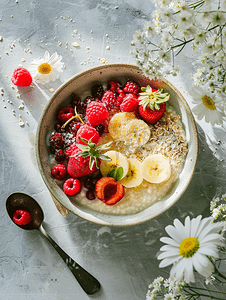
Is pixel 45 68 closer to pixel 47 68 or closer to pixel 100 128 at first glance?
pixel 47 68

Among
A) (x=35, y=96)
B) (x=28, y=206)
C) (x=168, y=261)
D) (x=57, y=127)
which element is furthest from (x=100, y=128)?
(x=168, y=261)

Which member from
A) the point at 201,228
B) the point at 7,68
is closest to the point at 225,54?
the point at 201,228

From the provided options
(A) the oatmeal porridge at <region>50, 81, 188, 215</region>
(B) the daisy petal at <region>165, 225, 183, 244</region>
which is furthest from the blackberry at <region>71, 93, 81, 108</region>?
(B) the daisy petal at <region>165, 225, 183, 244</region>

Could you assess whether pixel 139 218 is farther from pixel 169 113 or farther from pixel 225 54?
pixel 225 54

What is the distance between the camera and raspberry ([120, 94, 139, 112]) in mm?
1123

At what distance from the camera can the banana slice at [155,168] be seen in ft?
3.73

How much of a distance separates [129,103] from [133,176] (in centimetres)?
30

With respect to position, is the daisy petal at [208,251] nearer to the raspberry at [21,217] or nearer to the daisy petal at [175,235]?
the daisy petal at [175,235]

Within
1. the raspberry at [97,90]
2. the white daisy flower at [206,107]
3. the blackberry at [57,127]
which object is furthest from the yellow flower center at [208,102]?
the blackberry at [57,127]

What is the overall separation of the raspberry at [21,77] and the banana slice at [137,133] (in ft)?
1.62

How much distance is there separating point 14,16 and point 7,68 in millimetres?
244

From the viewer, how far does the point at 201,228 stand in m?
0.77

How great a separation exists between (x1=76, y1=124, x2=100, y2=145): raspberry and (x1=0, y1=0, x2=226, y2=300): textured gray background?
0.28m

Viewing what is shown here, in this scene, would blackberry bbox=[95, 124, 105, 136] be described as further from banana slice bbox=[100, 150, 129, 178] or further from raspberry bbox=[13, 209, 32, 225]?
raspberry bbox=[13, 209, 32, 225]
